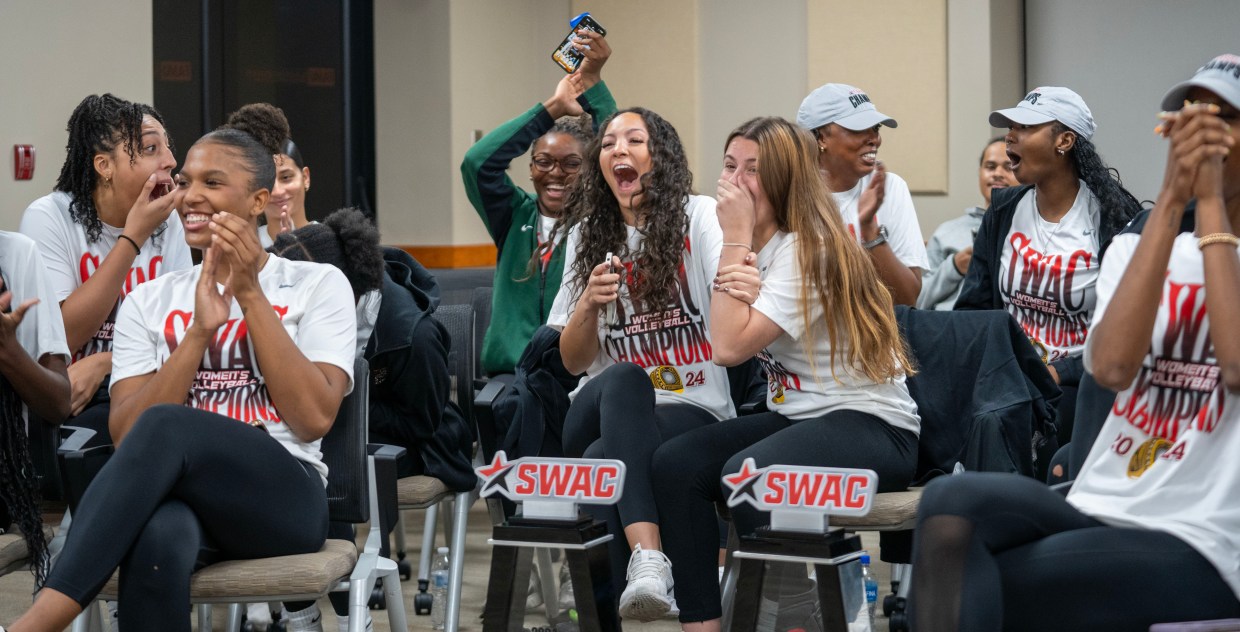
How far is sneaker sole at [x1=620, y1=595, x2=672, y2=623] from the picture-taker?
8.02 ft

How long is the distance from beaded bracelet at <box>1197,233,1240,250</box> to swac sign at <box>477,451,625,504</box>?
0.90 metres

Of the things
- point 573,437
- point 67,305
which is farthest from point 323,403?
point 67,305

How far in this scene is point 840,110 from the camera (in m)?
3.68

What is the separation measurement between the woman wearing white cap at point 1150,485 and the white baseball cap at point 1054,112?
1.40 meters

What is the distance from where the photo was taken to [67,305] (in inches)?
120

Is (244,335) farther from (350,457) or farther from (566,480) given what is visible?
(566,480)

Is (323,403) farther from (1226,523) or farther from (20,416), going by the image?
(1226,523)

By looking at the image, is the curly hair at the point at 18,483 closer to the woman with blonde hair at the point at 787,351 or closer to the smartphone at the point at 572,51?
A: the woman with blonde hair at the point at 787,351

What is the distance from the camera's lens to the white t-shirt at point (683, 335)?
2928 mm

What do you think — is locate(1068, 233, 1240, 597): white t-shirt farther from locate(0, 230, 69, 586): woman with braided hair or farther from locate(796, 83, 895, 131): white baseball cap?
locate(0, 230, 69, 586): woman with braided hair

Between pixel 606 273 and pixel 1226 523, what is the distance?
1370 millimetres

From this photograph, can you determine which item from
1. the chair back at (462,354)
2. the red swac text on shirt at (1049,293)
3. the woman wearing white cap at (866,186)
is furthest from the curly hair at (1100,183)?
the chair back at (462,354)

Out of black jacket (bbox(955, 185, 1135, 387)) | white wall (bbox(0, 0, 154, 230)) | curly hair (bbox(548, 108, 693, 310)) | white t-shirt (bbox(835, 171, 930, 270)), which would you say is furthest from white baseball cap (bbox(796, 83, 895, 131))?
white wall (bbox(0, 0, 154, 230))

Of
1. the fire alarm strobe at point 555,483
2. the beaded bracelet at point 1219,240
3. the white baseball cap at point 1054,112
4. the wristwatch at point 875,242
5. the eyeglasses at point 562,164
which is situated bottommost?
the fire alarm strobe at point 555,483
